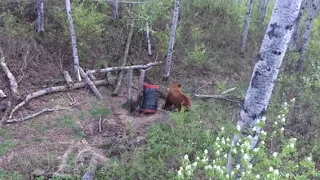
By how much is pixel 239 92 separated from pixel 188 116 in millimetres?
2939

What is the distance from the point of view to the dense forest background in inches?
221

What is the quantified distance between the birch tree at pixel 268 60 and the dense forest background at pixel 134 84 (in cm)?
36

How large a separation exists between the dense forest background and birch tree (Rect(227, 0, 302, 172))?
14.3 inches

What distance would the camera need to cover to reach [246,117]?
4.36 metres

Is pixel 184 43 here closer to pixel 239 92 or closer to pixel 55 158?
pixel 239 92

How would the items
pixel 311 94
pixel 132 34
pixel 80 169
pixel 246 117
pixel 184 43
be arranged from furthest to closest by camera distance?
pixel 184 43
pixel 132 34
pixel 311 94
pixel 80 169
pixel 246 117

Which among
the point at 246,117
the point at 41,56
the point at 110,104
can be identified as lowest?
the point at 110,104

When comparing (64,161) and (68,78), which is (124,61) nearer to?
(68,78)

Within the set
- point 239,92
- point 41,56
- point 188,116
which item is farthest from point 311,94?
point 41,56

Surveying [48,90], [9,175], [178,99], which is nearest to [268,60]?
[178,99]

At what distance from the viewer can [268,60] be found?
4.06 metres

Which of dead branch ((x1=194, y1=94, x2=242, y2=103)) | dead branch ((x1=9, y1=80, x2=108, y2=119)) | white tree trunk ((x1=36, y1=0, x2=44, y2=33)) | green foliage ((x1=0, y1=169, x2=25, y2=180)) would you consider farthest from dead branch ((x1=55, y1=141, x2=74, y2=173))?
white tree trunk ((x1=36, y1=0, x2=44, y2=33))

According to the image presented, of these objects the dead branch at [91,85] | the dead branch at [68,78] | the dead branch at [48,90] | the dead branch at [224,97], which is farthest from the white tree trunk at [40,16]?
the dead branch at [224,97]

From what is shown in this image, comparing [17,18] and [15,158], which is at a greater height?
[17,18]
